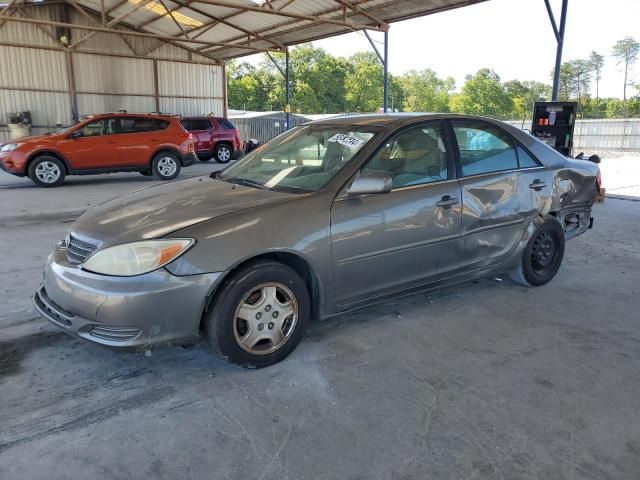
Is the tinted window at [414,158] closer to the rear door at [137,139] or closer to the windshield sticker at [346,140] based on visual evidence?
the windshield sticker at [346,140]

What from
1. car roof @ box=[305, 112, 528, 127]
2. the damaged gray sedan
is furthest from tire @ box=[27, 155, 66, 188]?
car roof @ box=[305, 112, 528, 127]

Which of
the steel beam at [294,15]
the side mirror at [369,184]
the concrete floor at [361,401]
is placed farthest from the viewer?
the steel beam at [294,15]

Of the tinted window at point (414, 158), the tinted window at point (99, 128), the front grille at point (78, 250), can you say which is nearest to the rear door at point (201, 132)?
the tinted window at point (99, 128)

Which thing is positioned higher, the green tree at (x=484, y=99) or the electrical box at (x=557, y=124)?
the green tree at (x=484, y=99)

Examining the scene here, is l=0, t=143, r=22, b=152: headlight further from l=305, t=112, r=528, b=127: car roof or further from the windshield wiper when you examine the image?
l=305, t=112, r=528, b=127: car roof

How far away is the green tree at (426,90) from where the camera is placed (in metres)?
101

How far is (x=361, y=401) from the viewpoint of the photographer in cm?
278

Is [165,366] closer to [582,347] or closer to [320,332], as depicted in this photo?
[320,332]

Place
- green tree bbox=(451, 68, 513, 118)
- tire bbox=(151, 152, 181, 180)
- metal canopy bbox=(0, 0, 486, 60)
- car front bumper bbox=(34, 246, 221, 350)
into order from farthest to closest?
green tree bbox=(451, 68, 513, 118) < metal canopy bbox=(0, 0, 486, 60) < tire bbox=(151, 152, 181, 180) < car front bumper bbox=(34, 246, 221, 350)

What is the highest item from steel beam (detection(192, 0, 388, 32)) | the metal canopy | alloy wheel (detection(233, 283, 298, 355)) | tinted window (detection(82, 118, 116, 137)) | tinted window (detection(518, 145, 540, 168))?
the metal canopy

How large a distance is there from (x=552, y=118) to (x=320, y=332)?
33.1 feet

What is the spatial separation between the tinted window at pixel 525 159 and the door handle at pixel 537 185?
15 cm

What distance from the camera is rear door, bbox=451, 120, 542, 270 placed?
3.88 meters

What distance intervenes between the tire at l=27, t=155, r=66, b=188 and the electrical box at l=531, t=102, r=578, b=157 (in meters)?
10.8
